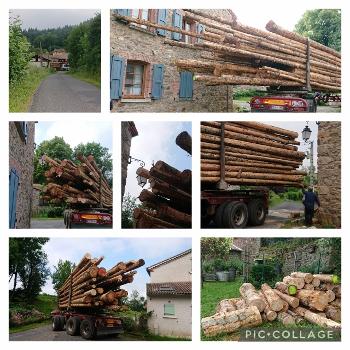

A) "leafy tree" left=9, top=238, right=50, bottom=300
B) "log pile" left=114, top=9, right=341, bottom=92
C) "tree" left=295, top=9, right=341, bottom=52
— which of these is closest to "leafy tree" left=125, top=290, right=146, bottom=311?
"leafy tree" left=9, top=238, right=50, bottom=300

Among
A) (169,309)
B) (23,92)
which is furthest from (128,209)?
(23,92)

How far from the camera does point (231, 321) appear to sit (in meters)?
8.70

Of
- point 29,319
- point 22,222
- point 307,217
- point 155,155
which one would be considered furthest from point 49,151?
point 307,217

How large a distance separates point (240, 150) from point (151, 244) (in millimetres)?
2266

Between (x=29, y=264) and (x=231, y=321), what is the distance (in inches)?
141

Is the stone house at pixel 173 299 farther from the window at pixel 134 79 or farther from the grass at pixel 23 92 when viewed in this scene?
the grass at pixel 23 92

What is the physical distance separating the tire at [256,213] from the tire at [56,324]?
12.2ft

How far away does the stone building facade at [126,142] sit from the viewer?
8938mm

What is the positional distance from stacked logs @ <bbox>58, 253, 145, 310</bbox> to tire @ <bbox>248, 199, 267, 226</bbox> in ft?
6.69

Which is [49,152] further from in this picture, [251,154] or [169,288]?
[251,154]

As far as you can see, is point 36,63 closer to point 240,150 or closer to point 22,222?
point 22,222

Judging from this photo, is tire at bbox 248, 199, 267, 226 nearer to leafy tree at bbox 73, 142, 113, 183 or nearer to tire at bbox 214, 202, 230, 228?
tire at bbox 214, 202, 230, 228

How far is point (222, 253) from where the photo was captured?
885 cm

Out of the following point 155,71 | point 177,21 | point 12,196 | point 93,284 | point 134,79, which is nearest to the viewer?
point 12,196
